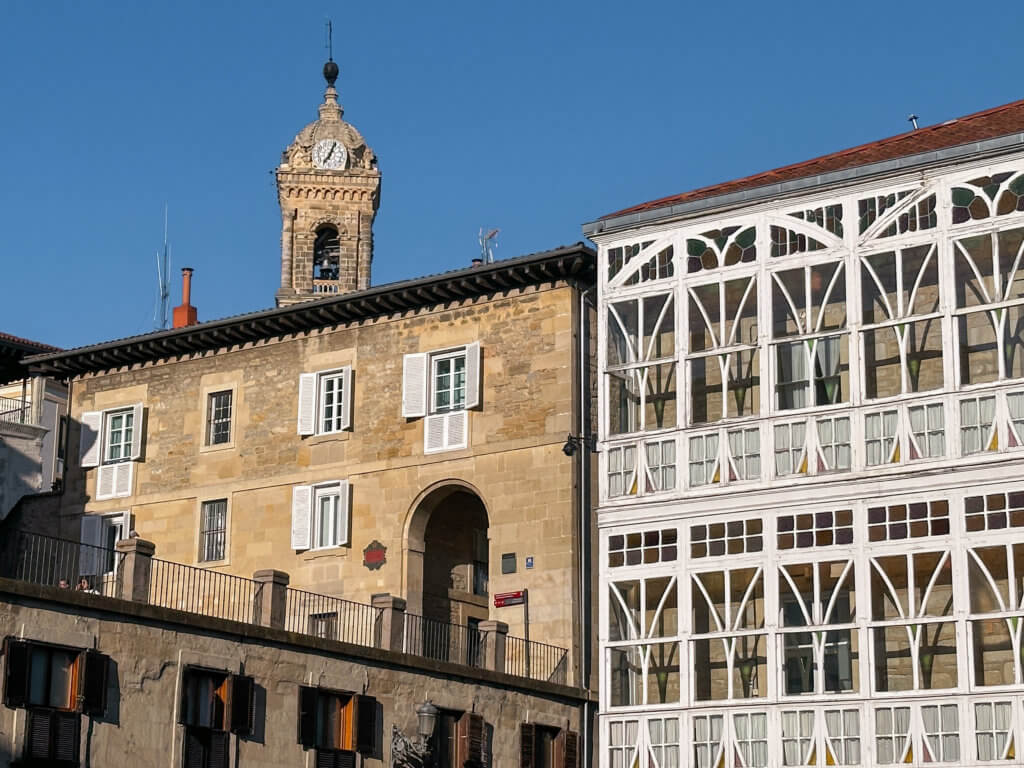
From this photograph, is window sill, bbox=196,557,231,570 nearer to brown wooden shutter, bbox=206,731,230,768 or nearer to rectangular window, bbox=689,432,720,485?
brown wooden shutter, bbox=206,731,230,768

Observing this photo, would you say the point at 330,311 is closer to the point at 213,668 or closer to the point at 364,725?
the point at 364,725

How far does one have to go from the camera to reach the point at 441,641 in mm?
33500

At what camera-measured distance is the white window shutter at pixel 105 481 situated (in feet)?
131

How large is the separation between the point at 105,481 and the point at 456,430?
8.90 meters

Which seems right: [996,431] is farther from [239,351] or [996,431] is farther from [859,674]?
[239,351]

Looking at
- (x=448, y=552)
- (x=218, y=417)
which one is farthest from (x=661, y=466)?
(x=218, y=417)

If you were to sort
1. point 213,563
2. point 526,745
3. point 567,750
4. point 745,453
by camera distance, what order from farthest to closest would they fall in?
point 213,563 → point 567,750 → point 526,745 → point 745,453

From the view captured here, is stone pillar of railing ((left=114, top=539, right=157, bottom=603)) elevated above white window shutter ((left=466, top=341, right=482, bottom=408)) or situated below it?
below

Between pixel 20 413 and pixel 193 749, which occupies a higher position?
pixel 20 413

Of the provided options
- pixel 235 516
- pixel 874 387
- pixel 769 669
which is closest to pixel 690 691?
pixel 769 669

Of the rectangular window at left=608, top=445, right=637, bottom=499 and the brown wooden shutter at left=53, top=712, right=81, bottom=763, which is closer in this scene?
the brown wooden shutter at left=53, top=712, right=81, bottom=763

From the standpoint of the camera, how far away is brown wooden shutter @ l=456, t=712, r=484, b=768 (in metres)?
30.9

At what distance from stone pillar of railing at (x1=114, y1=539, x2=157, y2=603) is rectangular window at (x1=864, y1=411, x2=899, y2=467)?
10.5 m

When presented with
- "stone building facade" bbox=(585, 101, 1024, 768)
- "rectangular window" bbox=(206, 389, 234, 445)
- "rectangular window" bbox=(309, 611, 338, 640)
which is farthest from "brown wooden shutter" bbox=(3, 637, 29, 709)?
"rectangular window" bbox=(206, 389, 234, 445)
